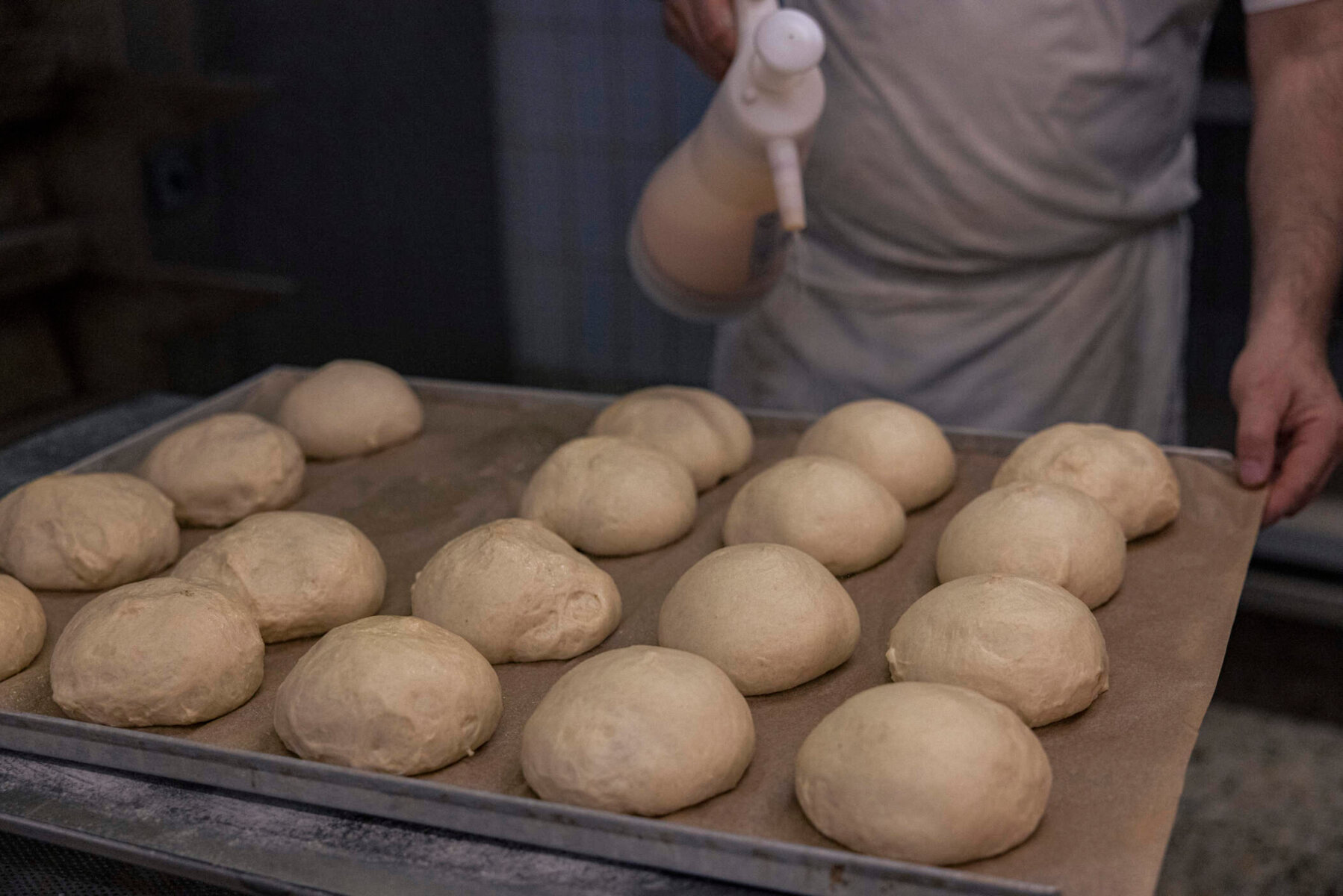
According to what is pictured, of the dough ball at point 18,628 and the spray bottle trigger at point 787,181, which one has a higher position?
the spray bottle trigger at point 787,181

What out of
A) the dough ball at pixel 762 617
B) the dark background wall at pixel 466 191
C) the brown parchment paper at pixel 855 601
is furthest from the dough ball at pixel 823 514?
the dark background wall at pixel 466 191

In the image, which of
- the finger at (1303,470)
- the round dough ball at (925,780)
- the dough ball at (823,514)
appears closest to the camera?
the round dough ball at (925,780)

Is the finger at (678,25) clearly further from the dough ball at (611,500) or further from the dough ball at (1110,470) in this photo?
the dough ball at (1110,470)

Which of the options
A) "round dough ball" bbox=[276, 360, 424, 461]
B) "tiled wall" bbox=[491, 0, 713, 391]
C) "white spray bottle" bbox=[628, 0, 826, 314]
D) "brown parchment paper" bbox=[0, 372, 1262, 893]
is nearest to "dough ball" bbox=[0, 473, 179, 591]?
"brown parchment paper" bbox=[0, 372, 1262, 893]

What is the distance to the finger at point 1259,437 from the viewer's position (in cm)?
167

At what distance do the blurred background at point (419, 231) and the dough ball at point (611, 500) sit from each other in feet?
2.55

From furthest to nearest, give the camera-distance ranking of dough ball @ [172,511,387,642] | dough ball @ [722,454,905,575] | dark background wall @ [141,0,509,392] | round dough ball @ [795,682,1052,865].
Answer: dark background wall @ [141,0,509,392] < dough ball @ [722,454,905,575] < dough ball @ [172,511,387,642] < round dough ball @ [795,682,1052,865]

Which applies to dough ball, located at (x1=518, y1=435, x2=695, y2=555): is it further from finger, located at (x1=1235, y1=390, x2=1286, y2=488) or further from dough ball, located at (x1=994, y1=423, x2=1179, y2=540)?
finger, located at (x1=1235, y1=390, x2=1286, y2=488)

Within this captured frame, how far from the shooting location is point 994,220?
212cm

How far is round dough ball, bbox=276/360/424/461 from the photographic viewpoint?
6.29 ft

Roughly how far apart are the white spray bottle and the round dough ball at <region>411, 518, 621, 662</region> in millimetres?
503

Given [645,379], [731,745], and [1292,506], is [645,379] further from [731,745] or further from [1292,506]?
[731,745]

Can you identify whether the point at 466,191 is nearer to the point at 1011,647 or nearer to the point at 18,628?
the point at 18,628

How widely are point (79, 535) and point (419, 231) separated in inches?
83.3
